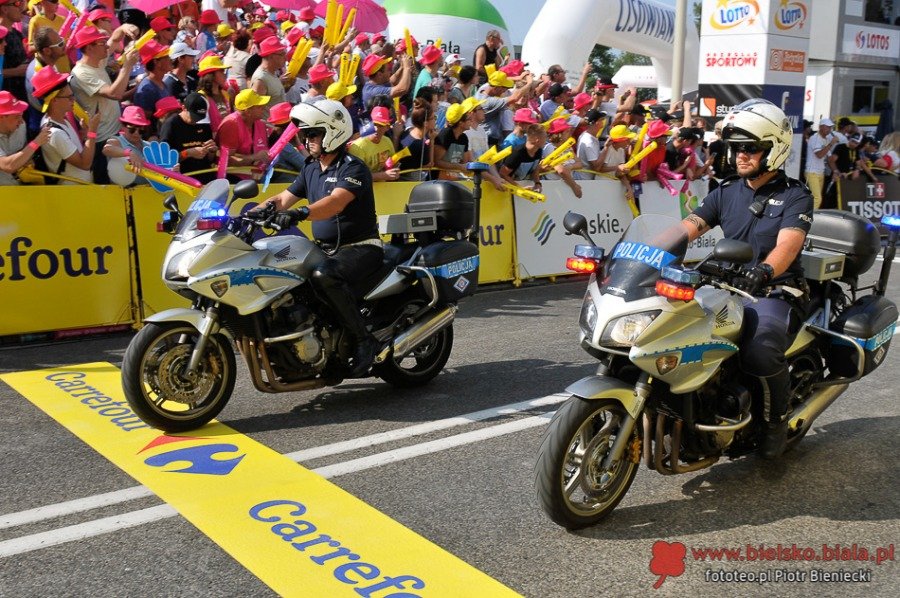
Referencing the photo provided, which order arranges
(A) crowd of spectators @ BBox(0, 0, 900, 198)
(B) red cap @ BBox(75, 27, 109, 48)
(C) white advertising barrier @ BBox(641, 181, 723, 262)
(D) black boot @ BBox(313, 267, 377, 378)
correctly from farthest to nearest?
(C) white advertising barrier @ BBox(641, 181, 723, 262)
(B) red cap @ BBox(75, 27, 109, 48)
(A) crowd of spectators @ BBox(0, 0, 900, 198)
(D) black boot @ BBox(313, 267, 377, 378)

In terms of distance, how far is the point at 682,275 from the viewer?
384 cm

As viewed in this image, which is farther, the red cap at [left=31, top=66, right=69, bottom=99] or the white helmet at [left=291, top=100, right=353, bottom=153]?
the red cap at [left=31, top=66, right=69, bottom=99]

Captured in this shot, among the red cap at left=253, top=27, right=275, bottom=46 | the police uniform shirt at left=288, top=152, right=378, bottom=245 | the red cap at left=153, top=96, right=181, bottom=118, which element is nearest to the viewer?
the police uniform shirt at left=288, top=152, right=378, bottom=245

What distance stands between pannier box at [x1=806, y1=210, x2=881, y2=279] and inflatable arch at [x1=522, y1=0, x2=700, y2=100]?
599 inches

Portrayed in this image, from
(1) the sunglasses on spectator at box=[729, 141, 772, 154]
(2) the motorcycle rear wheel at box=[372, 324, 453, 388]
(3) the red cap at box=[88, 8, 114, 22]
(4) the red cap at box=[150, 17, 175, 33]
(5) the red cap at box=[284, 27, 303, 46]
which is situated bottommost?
(2) the motorcycle rear wheel at box=[372, 324, 453, 388]

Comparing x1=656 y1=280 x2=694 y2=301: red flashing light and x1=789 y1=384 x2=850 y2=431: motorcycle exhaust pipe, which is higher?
x1=656 y1=280 x2=694 y2=301: red flashing light

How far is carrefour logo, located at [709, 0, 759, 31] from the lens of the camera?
14906mm

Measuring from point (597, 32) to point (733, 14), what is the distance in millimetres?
6535

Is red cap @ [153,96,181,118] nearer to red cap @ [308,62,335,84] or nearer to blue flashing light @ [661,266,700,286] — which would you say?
red cap @ [308,62,335,84]

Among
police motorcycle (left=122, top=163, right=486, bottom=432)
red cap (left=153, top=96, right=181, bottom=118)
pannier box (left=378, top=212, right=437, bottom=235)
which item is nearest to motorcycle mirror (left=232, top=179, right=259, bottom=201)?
police motorcycle (left=122, top=163, right=486, bottom=432)

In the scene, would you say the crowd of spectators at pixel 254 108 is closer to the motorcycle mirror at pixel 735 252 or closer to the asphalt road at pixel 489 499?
the motorcycle mirror at pixel 735 252

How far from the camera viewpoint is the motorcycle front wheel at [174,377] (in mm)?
5031

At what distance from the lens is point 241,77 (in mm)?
10352

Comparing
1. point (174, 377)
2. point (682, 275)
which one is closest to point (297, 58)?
point (174, 377)
